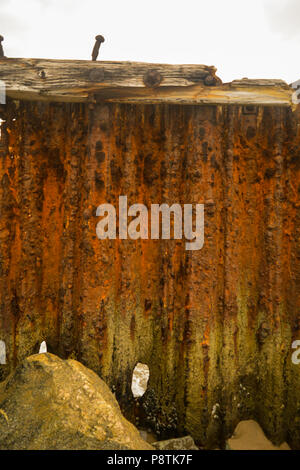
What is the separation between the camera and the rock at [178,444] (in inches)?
81.4

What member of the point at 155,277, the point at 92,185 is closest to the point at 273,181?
the point at 155,277

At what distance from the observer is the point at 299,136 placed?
238 cm

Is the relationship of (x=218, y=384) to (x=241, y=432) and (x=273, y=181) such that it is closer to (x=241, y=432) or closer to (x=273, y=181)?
(x=241, y=432)

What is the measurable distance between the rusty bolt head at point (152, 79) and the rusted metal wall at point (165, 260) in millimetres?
259

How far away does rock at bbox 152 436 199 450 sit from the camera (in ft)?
6.79

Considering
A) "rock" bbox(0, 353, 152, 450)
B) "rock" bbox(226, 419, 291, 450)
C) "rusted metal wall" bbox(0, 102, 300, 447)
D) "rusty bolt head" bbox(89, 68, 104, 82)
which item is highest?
"rusty bolt head" bbox(89, 68, 104, 82)

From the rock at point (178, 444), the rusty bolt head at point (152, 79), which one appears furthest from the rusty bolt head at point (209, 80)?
the rock at point (178, 444)

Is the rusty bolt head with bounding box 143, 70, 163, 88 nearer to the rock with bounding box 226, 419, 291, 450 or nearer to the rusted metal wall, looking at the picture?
the rusted metal wall

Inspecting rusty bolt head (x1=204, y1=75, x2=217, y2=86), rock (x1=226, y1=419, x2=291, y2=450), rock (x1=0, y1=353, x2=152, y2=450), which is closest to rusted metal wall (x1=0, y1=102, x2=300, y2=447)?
rock (x1=226, y1=419, x2=291, y2=450)

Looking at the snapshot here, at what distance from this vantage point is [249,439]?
229 cm

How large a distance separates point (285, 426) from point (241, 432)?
382 millimetres

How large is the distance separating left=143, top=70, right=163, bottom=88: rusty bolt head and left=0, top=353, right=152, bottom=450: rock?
208 cm

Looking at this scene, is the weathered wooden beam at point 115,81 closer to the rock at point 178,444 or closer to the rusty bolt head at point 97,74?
the rusty bolt head at point 97,74

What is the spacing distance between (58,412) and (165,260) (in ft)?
4.19
